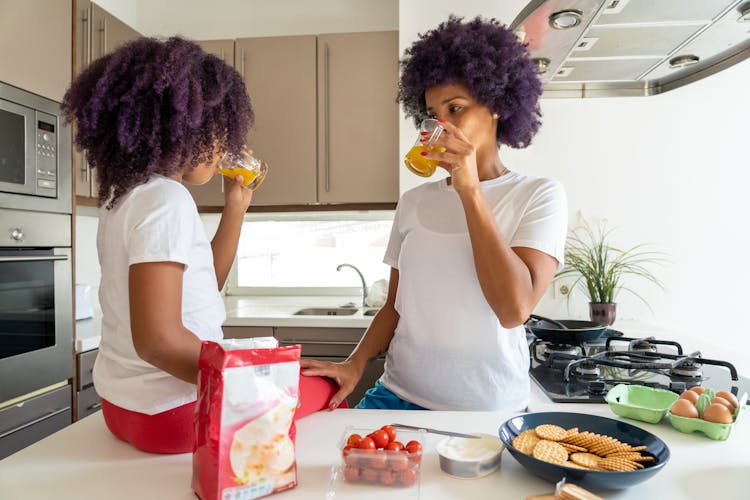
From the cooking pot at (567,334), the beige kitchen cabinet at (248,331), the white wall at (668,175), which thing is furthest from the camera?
the beige kitchen cabinet at (248,331)

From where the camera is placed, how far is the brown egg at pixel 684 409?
911 millimetres

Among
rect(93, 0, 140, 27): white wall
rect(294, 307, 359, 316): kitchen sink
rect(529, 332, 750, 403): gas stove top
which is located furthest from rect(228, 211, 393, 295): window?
rect(529, 332, 750, 403): gas stove top

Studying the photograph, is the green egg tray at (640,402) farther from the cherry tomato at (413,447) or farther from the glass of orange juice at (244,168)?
the glass of orange juice at (244,168)

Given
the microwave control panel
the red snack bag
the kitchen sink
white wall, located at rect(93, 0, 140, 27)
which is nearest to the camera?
the red snack bag

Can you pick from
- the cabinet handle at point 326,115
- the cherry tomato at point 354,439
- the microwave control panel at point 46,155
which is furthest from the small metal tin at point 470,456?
the cabinet handle at point 326,115

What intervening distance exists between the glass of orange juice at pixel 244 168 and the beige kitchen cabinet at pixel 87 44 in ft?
3.98

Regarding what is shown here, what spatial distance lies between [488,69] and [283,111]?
5.43 feet

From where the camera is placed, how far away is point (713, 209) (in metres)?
2.33

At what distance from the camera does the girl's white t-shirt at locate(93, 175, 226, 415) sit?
2.75 ft

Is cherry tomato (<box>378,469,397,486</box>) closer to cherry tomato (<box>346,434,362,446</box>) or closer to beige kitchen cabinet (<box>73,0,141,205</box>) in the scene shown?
cherry tomato (<box>346,434,362,446</box>)

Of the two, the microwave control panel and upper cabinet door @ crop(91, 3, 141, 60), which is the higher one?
upper cabinet door @ crop(91, 3, 141, 60)

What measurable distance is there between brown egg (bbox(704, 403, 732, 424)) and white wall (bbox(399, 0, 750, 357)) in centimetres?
→ 152

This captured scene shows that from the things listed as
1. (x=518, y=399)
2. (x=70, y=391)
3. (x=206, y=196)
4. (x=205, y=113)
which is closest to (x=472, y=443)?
(x=518, y=399)

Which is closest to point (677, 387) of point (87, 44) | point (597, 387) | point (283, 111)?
point (597, 387)
